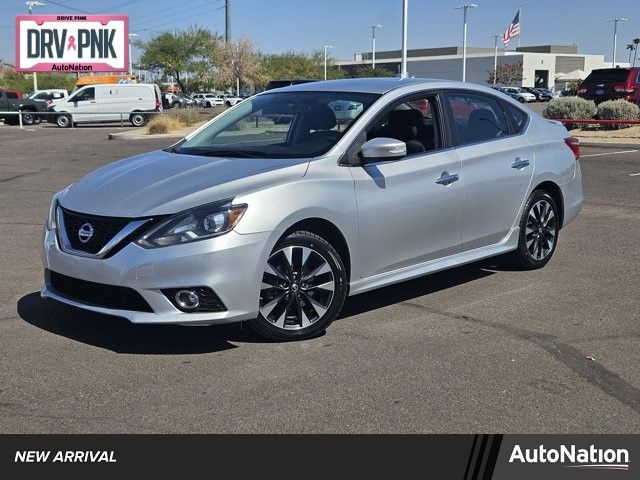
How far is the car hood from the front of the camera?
466cm

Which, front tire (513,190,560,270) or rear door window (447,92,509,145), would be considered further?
front tire (513,190,560,270)

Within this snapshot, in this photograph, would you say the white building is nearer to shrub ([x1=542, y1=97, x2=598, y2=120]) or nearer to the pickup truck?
the pickup truck

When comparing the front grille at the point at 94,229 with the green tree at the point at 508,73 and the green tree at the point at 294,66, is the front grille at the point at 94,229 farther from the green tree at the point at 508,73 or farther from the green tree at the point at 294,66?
the green tree at the point at 508,73

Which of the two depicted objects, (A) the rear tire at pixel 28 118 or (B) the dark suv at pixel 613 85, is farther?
(A) the rear tire at pixel 28 118

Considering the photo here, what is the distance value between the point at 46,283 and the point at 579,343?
11.7 ft

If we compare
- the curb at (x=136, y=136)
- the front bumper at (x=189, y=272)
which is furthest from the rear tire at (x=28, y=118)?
the front bumper at (x=189, y=272)

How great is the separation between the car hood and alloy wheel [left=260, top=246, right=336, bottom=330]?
496mm

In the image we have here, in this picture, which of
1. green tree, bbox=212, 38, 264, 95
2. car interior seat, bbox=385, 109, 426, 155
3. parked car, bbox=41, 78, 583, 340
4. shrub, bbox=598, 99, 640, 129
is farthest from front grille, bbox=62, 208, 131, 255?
green tree, bbox=212, 38, 264, 95

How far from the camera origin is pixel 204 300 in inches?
182

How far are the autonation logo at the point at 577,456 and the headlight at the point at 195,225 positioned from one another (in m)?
2.11

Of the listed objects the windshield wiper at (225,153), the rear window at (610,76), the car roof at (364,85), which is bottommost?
the windshield wiper at (225,153)

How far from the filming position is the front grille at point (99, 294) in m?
4.62

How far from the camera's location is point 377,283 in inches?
215

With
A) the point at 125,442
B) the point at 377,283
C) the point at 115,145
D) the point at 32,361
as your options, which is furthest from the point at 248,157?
the point at 115,145
